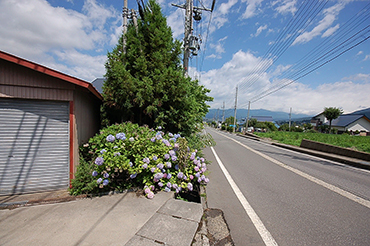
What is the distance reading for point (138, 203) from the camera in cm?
361

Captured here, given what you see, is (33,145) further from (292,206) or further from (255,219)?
(292,206)

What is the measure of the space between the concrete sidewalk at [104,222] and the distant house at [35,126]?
0.98 meters

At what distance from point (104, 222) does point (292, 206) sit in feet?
12.8

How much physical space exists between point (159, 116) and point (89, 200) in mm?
2956

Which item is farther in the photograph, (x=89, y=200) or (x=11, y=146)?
(x=11, y=146)

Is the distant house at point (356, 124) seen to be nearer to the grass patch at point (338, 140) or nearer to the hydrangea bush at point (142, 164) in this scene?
the grass patch at point (338, 140)

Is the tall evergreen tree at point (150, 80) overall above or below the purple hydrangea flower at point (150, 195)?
above

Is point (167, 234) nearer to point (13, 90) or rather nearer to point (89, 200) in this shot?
point (89, 200)

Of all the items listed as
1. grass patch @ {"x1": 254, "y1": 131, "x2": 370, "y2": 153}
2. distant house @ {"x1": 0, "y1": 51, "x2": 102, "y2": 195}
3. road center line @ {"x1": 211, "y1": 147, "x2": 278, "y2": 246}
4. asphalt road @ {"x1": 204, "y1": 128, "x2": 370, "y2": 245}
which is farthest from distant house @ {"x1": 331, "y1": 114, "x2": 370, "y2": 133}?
distant house @ {"x1": 0, "y1": 51, "x2": 102, "y2": 195}

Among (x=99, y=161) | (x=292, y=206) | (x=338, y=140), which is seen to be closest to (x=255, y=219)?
(x=292, y=206)

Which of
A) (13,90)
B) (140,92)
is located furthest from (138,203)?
(13,90)

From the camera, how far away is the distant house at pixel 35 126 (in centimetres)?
408

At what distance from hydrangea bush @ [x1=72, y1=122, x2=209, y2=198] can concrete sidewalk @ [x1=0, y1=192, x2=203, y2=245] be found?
39 centimetres

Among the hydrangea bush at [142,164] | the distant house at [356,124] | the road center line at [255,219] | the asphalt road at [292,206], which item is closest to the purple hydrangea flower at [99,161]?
the hydrangea bush at [142,164]
